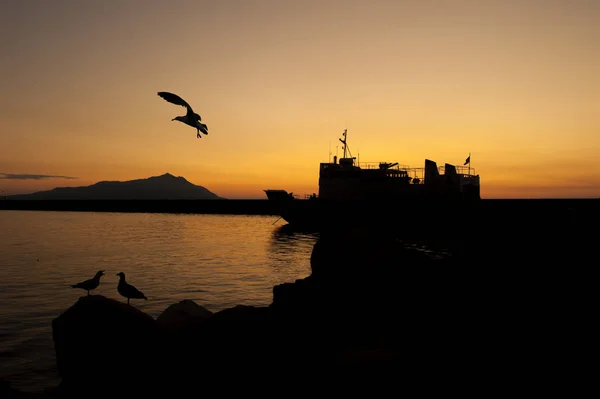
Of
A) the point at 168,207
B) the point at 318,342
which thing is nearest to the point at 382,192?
the point at 318,342

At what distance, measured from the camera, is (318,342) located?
7777 millimetres

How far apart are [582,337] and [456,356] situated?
94.1 inches

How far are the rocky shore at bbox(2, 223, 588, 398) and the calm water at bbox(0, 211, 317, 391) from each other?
151 inches

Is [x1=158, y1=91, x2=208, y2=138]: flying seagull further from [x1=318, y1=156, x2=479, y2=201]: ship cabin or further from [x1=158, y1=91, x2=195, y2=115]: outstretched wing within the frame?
[x1=318, y1=156, x2=479, y2=201]: ship cabin

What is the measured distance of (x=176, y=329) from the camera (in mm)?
9023

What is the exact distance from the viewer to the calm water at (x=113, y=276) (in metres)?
12.2

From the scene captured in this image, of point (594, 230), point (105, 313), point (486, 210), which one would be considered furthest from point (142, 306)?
point (486, 210)

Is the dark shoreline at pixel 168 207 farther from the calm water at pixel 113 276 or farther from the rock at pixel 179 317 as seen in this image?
the rock at pixel 179 317

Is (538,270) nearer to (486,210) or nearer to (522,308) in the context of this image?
(522,308)

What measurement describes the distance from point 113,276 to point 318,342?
63.6 ft

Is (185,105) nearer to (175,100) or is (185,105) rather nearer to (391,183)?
(175,100)

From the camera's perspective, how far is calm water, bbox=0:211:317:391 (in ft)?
40.0

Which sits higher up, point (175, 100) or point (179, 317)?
point (175, 100)

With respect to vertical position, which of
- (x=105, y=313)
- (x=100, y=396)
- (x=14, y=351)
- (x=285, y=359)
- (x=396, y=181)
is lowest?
(x=14, y=351)
